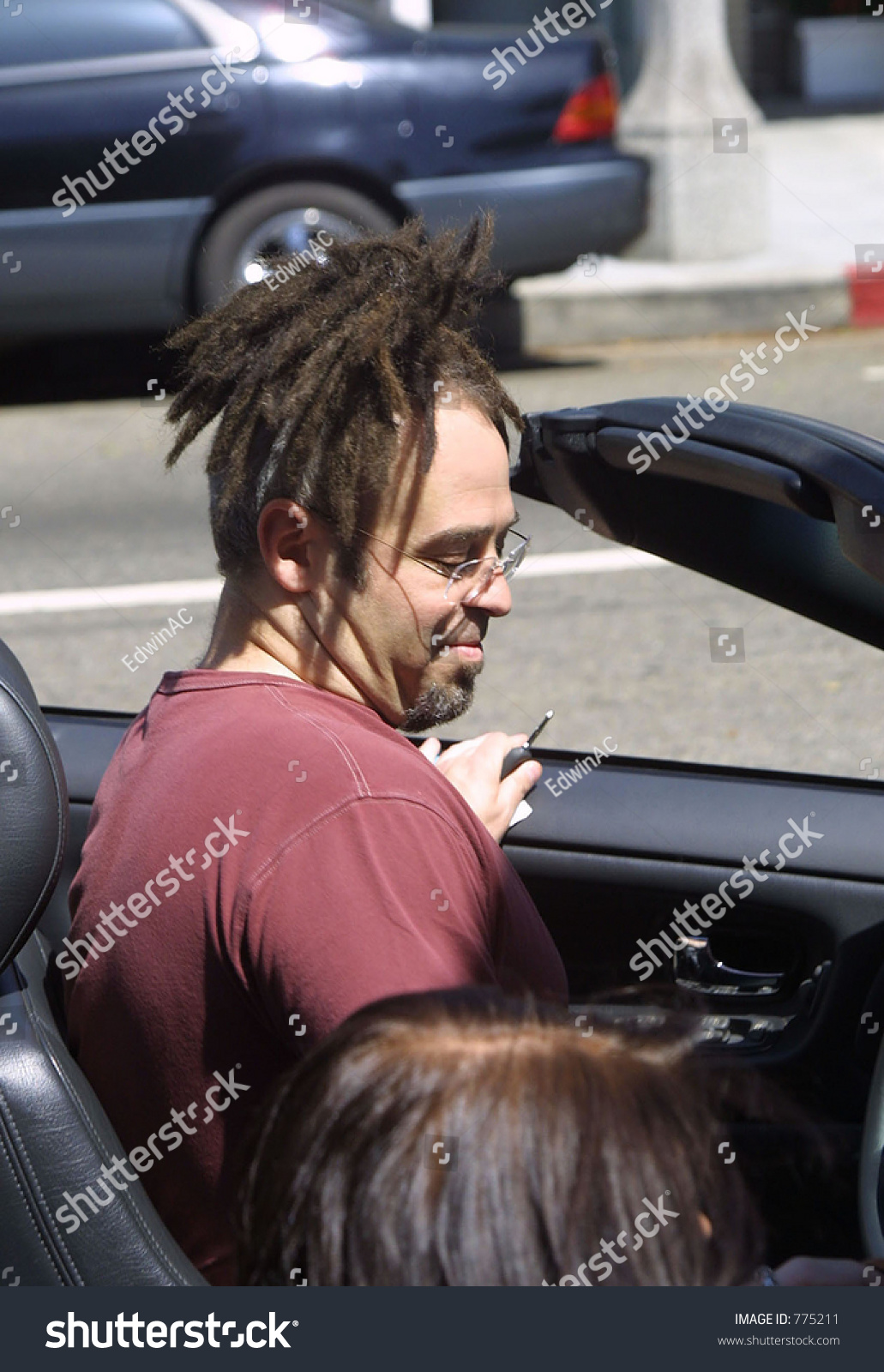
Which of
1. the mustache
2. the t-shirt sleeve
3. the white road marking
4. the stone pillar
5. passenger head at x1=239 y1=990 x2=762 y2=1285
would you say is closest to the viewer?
passenger head at x1=239 y1=990 x2=762 y2=1285

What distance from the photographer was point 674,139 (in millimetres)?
10172

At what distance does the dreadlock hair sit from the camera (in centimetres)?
172

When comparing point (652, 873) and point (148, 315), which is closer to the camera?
point (652, 873)

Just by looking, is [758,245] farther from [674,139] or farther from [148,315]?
[148,315]

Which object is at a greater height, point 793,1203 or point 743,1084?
point 743,1084

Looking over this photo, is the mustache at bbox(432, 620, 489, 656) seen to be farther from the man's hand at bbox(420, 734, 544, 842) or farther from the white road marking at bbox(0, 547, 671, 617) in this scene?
the white road marking at bbox(0, 547, 671, 617)

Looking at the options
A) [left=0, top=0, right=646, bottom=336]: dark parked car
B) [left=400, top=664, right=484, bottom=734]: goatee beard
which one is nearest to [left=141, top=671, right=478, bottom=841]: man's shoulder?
[left=400, top=664, right=484, bottom=734]: goatee beard

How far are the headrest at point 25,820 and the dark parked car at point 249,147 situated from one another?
6.39 metres

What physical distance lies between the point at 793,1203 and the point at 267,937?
935mm

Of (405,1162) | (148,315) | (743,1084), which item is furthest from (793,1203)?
(148,315)

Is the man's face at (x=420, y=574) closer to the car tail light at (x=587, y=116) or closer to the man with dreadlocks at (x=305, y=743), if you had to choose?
the man with dreadlocks at (x=305, y=743)

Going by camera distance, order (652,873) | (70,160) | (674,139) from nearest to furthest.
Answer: (652,873) < (70,160) < (674,139)

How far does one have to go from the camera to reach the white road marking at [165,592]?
554 cm

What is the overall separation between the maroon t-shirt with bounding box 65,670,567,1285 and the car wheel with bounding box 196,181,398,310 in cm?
660
